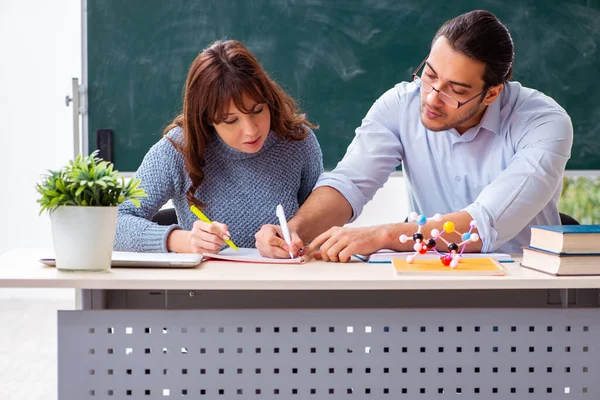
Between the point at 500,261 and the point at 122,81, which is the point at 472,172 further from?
the point at 122,81

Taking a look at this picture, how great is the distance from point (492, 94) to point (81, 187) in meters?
1.19

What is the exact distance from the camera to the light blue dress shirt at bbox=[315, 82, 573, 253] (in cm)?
198

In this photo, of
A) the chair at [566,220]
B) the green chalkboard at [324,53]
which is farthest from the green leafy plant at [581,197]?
the chair at [566,220]

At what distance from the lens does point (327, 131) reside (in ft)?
12.2

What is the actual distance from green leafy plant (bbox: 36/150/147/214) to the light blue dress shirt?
0.84m

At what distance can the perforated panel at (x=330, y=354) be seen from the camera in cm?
154

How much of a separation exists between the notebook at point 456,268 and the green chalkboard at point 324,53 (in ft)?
6.84

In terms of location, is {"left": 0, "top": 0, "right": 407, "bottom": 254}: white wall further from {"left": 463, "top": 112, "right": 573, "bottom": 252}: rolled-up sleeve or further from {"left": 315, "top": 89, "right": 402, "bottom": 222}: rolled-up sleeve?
{"left": 463, "top": 112, "right": 573, "bottom": 252}: rolled-up sleeve

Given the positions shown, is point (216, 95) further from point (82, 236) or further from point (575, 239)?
point (575, 239)

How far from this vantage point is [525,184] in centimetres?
197

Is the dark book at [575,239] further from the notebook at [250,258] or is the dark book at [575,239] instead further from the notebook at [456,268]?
the notebook at [250,258]

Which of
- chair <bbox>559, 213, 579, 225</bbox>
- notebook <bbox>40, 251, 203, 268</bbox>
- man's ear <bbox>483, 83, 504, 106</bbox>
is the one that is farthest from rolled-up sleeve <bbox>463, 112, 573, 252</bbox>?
notebook <bbox>40, 251, 203, 268</bbox>

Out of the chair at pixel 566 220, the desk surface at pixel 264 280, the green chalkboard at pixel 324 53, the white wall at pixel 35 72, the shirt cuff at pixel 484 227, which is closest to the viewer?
the desk surface at pixel 264 280

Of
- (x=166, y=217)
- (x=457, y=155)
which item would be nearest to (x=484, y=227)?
(x=457, y=155)
